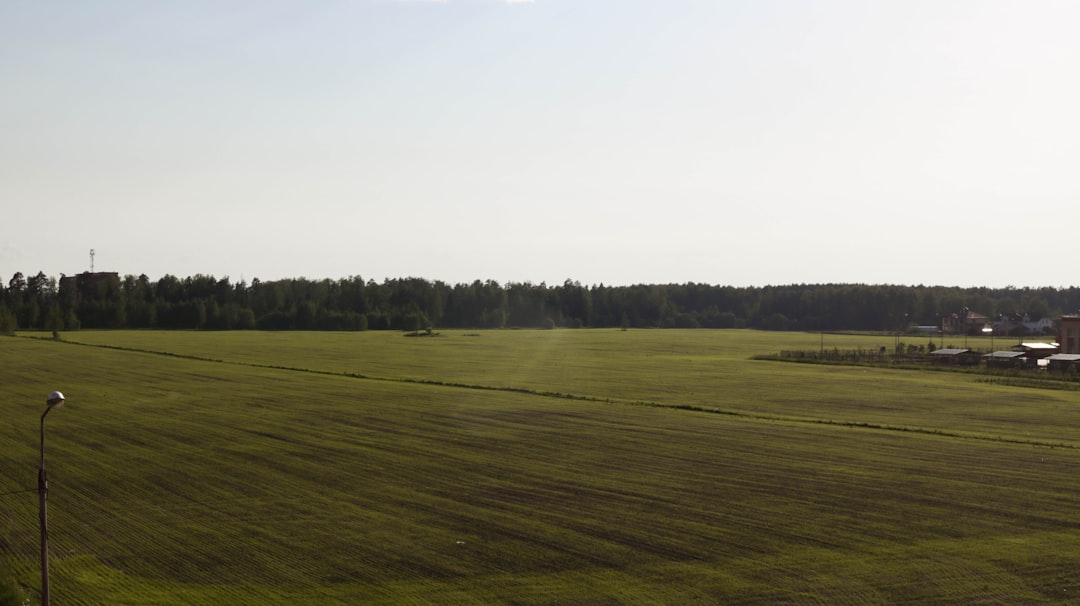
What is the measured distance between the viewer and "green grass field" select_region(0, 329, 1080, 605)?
867 inches

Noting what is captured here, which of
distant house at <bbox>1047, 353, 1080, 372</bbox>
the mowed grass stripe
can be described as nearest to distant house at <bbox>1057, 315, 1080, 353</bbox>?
distant house at <bbox>1047, 353, 1080, 372</bbox>

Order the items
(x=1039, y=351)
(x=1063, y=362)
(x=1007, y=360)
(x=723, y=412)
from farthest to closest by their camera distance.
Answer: (x=1039, y=351) < (x=1007, y=360) < (x=1063, y=362) < (x=723, y=412)

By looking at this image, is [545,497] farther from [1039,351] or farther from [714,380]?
[1039,351]

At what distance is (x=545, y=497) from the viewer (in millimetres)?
30625

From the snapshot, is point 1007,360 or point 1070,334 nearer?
point 1007,360

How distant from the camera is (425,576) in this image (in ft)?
73.7

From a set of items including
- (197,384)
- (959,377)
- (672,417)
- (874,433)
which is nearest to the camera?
(874,433)

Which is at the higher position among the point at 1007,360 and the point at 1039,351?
the point at 1039,351

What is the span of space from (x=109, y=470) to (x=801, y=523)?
23.9m

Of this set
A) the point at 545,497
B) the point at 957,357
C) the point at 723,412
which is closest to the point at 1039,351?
the point at 957,357

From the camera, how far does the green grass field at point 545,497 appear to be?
22016mm

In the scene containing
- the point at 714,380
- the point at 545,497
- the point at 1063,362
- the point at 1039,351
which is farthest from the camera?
the point at 1039,351

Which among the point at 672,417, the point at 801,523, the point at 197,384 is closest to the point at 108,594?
the point at 801,523

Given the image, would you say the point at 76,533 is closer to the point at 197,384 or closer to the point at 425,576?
the point at 425,576
